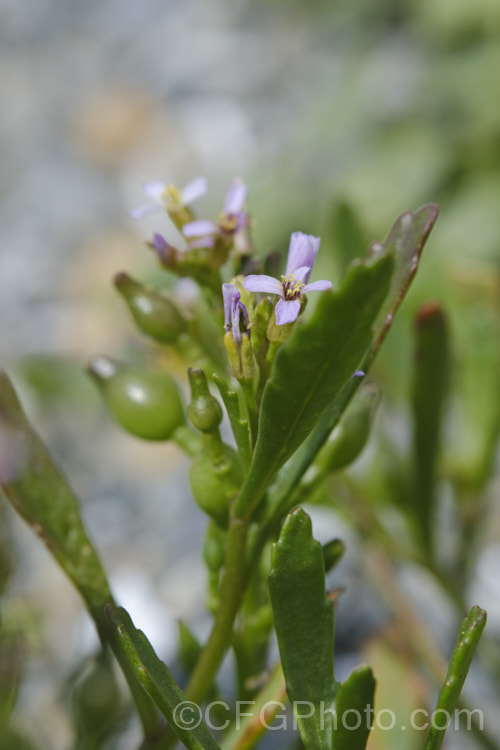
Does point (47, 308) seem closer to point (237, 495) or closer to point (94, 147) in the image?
point (94, 147)

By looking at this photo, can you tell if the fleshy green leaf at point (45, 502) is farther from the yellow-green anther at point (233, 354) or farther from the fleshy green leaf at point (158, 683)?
the yellow-green anther at point (233, 354)

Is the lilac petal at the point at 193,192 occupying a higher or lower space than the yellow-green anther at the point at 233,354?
higher

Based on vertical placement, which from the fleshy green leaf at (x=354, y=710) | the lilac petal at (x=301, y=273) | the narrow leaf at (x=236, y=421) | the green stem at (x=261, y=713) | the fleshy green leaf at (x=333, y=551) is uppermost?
the lilac petal at (x=301, y=273)

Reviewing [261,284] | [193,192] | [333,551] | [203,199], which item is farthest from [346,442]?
[203,199]

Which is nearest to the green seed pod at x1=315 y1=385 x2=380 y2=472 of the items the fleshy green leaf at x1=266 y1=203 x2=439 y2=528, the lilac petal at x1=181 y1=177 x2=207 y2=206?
the fleshy green leaf at x1=266 y1=203 x2=439 y2=528

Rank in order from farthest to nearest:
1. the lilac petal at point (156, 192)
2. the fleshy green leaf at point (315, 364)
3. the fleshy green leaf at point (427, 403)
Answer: the fleshy green leaf at point (427, 403)
the lilac petal at point (156, 192)
the fleshy green leaf at point (315, 364)

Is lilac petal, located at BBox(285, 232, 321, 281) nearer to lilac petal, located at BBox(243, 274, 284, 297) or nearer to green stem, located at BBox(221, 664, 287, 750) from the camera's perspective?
lilac petal, located at BBox(243, 274, 284, 297)

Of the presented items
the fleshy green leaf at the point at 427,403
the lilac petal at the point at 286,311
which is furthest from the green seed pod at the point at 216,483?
the fleshy green leaf at the point at 427,403
